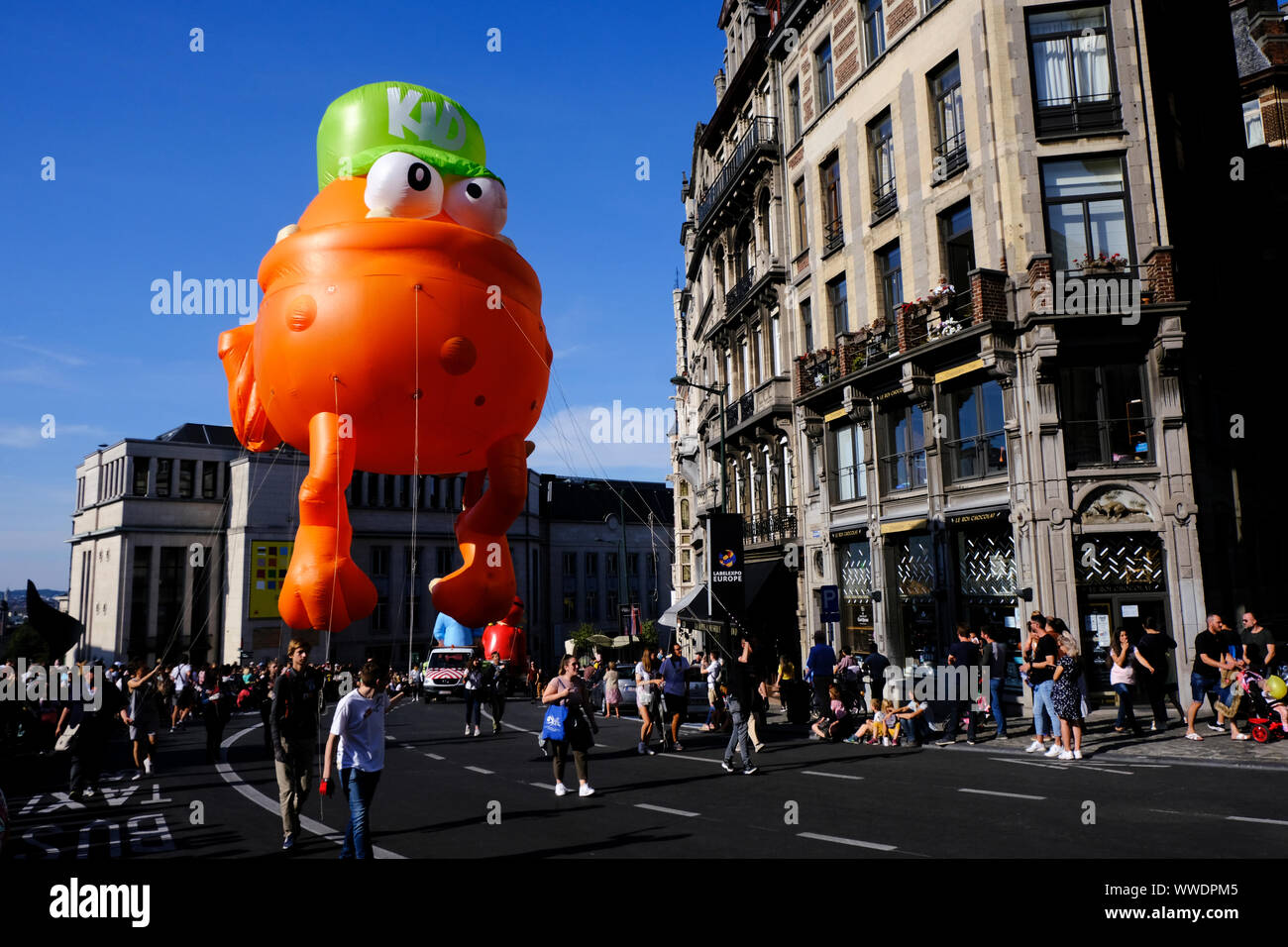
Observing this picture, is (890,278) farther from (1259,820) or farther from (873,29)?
(1259,820)

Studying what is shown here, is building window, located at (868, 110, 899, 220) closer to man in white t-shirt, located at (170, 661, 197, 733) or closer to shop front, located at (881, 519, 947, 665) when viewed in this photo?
shop front, located at (881, 519, 947, 665)

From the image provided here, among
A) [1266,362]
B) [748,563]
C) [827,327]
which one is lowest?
[748,563]

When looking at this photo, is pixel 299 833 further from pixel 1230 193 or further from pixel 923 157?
pixel 1230 193

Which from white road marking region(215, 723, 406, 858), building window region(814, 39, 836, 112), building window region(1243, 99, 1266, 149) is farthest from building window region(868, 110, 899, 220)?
white road marking region(215, 723, 406, 858)

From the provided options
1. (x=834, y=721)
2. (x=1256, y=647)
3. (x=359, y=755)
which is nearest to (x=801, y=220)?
(x=834, y=721)

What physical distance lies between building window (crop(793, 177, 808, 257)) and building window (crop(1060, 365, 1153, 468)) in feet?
35.2

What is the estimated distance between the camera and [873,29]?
24.3 m

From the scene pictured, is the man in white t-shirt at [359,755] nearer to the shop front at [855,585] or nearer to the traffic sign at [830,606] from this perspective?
the traffic sign at [830,606]

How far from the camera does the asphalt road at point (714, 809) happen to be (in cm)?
781

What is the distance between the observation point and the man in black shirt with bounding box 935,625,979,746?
14305 mm

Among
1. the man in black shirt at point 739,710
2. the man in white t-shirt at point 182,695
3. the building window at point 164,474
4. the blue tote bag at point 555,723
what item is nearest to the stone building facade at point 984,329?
the man in black shirt at point 739,710

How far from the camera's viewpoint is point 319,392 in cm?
725
